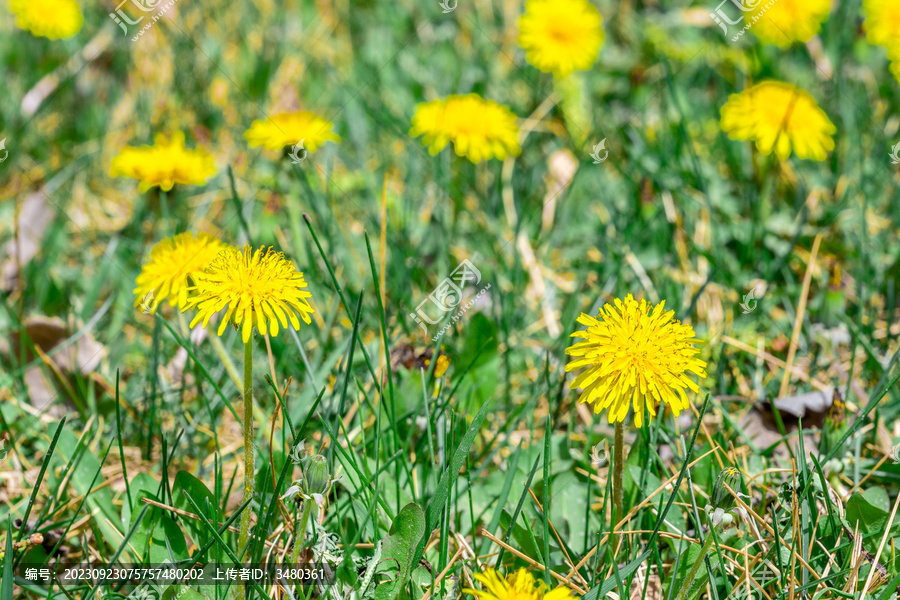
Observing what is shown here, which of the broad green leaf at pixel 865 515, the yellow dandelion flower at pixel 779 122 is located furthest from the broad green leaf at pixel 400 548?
the yellow dandelion flower at pixel 779 122

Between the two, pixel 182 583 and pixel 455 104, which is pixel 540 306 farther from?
pixel 182 583

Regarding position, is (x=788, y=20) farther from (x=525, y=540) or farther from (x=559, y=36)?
(x=525, y=540)

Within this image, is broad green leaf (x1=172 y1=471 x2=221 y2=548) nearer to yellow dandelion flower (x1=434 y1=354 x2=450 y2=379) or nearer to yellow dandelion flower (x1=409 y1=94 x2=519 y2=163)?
yellow dandelion flower (x1=434 y1=354 x2=450 y2=379)

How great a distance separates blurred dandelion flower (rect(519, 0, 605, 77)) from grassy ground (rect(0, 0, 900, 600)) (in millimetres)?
237

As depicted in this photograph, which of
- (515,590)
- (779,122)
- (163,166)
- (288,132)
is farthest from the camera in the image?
(779,122)

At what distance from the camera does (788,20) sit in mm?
3613

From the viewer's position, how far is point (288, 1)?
439 cm

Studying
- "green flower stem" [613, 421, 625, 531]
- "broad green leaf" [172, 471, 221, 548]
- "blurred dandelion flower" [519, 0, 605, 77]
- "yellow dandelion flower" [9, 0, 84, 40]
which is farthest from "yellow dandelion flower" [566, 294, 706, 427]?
"yellow dandelion flower" [9, 0, 84, 40]

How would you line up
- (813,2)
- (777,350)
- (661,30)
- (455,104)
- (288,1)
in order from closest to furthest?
(777,350), (455,104), (813,2), (661,30), (288,1)

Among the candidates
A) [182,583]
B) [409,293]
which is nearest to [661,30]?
[409,293]

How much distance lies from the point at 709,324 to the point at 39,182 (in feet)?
9.35

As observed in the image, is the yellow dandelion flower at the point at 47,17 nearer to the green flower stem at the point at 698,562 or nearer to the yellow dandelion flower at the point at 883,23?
the green flower stem at the point at 698,562

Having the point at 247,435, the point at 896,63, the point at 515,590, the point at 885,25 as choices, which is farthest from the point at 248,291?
the point at 885,25

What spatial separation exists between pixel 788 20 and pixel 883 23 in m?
0.41
